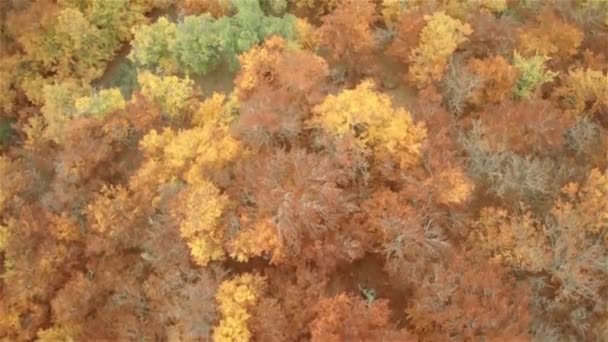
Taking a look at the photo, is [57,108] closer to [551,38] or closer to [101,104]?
[101,104]

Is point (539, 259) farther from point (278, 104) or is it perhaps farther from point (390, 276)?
point (278, 104)

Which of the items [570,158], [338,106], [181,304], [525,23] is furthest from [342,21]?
[181,304]

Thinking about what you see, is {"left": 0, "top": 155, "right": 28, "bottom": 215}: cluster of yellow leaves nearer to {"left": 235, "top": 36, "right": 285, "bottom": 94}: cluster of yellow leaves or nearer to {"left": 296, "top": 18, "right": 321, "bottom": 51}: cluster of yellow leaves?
{"left": 235, "top": 36, "right": 285, "bottom": 94}: cluster of yellow leaves

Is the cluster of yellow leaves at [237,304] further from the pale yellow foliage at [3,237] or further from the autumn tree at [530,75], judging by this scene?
the autumn tree at [530,75]

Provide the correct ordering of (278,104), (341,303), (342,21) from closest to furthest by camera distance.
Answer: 1. (341,303)
2. (278,104)
3. (342,21)

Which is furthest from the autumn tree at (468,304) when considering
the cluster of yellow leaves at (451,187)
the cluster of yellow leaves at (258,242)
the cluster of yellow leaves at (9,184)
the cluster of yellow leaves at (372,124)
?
the cluster of yellow leaves at (9,184)

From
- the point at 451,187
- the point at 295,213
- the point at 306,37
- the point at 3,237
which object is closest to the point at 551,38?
the point at 451,187
